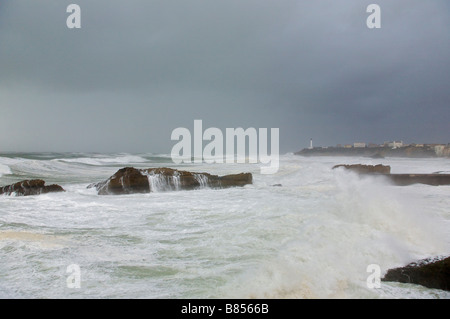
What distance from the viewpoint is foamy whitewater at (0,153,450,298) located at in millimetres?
3279

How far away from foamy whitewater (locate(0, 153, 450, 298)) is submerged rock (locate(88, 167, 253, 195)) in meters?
2.72

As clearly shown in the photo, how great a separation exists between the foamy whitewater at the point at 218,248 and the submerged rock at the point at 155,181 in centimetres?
272

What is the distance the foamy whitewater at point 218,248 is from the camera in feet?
10.8

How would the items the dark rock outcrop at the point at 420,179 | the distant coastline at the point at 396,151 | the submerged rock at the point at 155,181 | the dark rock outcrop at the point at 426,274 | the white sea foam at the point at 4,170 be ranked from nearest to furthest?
1. the dark rock outcrop at the point at 426,274
2. the submerged rock at the point at 155,181
3. the dark rock outcrop at the point at 420,179
4. the white sea foam at the point at 4,170
5. the distant coastline at the point at 396,151

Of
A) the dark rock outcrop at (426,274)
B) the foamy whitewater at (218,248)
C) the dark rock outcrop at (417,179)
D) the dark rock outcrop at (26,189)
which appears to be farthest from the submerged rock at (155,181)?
the dark rock outcrop at (426,274)

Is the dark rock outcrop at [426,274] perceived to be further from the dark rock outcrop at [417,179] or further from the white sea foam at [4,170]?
the white sea foam at [4,170]

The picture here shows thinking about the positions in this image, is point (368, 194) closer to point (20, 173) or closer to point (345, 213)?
point (345, 213)

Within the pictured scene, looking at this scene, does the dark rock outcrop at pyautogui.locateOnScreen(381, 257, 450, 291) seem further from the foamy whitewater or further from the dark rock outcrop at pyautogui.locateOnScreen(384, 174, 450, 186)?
the dark rock outcrop at pyautogui.locateOnScreen(384, 174, 450, 186)

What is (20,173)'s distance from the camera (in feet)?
61.5

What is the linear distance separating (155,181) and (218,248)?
7.69 meters

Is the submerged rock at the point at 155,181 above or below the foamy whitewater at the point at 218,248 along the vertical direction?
above

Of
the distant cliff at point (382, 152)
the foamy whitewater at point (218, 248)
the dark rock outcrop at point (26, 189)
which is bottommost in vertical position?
the foamy whitewater at point (218, 248)

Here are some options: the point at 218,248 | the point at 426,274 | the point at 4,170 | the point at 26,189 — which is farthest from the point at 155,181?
the point at 4,170

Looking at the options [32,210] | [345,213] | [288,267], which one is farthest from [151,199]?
[288,267]
